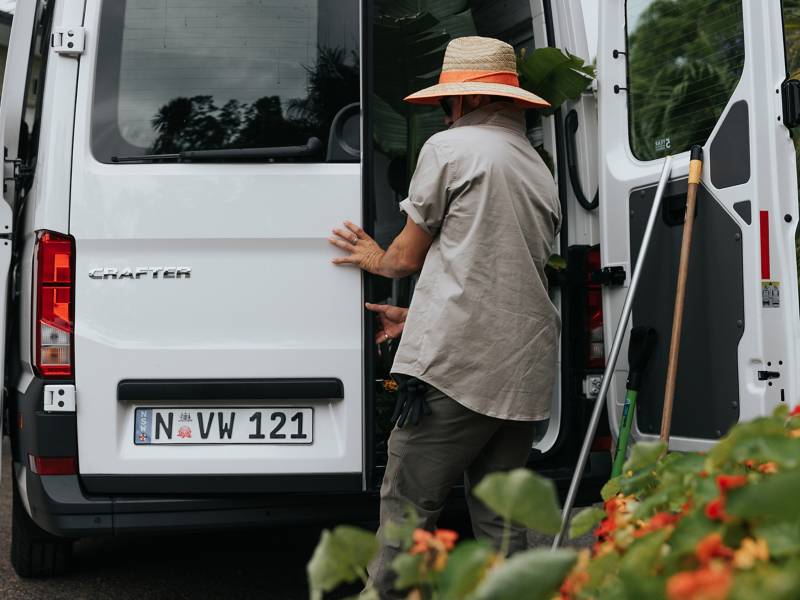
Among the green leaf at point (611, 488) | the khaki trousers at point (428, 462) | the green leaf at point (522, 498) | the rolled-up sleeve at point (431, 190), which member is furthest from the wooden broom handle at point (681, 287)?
the green leaf at point (522, 498)

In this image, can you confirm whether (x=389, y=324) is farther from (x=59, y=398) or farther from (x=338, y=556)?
(x=338, y=556)

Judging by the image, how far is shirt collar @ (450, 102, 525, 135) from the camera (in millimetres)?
2289

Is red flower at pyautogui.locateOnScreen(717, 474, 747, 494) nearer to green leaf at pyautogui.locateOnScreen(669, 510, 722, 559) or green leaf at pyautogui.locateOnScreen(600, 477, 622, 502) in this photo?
green leaf at pyautogui.locateOnScreen(669, 510, 722, 559)

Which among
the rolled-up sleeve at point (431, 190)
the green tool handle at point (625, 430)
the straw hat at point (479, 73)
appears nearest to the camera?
the rolled-up sleeve at point (431, 190)

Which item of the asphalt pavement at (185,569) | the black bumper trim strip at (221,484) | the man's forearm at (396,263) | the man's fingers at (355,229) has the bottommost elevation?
the asphalt pavement at (185,569)

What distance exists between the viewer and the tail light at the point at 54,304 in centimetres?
238

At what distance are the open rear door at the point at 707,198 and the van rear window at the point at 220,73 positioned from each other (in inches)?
38.9

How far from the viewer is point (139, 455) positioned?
2.43 metres

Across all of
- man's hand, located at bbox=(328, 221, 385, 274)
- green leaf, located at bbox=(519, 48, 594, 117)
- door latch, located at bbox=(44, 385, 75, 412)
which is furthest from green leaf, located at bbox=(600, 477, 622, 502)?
green leaf, located at bbox=(519, 48, 594, 117)

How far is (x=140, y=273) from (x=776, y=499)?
2.13m

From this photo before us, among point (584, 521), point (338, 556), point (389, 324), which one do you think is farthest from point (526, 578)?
point (389, 324)

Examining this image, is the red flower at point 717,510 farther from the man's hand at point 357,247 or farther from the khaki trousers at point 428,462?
the man's hand at point 357,247

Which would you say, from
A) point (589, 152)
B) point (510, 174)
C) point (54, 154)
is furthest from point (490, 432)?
point (54, 154)

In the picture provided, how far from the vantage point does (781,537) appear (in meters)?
0.61
